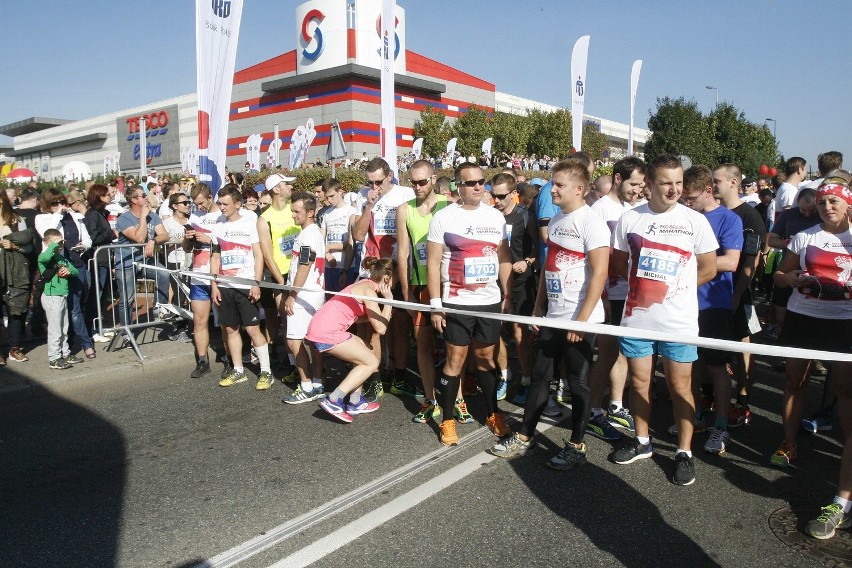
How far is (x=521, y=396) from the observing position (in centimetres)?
615

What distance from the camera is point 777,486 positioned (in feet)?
13.7

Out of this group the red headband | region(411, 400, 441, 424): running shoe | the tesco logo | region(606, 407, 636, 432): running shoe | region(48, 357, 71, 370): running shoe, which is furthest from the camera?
the tesco logo

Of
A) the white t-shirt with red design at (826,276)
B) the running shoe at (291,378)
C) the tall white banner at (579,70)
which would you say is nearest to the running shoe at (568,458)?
the white t-shirt with red design at (826,276)

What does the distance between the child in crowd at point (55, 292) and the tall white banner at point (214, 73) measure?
1.93 meters

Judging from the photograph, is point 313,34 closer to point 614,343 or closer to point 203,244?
point 203,244

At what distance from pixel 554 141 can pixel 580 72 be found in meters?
40.6

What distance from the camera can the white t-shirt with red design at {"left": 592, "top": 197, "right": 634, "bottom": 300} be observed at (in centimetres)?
546

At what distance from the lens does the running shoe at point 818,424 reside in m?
5.19

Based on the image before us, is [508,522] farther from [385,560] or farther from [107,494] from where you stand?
[107,494]

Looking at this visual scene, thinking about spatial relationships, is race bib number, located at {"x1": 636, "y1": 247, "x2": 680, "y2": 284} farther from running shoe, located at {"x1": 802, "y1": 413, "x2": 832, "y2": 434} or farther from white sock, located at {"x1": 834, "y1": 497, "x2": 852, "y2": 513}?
running shoe, located at {"x1": 802, "y1": 413, "x2": 832, "y2": 434}

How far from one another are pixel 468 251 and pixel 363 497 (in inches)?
77.5

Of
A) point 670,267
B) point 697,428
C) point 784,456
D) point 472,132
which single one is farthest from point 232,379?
point 472,132

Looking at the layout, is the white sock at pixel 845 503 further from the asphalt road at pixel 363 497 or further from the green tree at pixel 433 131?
the green tree at pixel 433 131

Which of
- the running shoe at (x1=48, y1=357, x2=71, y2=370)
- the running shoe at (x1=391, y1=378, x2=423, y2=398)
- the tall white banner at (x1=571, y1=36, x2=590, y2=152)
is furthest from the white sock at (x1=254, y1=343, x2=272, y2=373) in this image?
the tall white banner at (x1=571, y1=36, x2=590, y2=152)
